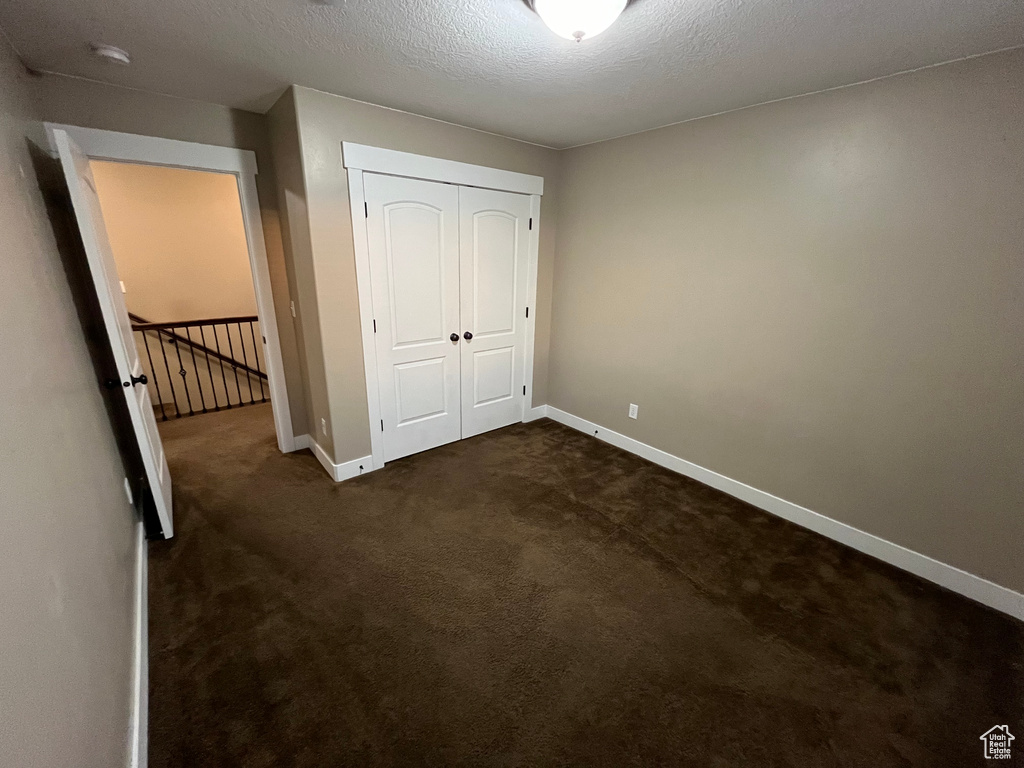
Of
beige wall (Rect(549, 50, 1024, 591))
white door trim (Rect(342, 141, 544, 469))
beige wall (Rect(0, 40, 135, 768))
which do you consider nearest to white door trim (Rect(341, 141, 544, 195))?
white door trim (Rect(342, 141, 544, 469))

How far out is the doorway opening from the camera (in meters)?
4.14

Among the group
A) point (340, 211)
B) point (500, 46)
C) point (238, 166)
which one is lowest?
point (340, 211)

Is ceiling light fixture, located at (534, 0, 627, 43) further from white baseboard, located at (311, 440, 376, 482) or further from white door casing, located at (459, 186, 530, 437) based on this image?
white baseboard, located at (311, 440, 376, 482)

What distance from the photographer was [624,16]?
1.43 metres

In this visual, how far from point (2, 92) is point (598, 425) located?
141 inches

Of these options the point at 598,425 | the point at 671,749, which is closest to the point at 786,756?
the point at 671,749

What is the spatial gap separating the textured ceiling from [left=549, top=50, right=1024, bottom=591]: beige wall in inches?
9.5

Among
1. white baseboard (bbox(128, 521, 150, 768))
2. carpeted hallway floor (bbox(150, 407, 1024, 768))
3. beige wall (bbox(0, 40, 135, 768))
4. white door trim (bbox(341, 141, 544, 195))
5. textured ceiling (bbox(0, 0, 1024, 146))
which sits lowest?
carpeted hallway floor (bbox(150, 407, 1024, 768))

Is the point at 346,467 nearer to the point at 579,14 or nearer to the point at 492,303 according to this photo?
the point at 492,303

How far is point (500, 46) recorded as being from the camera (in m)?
1.66

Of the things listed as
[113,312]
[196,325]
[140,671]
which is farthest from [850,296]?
[196,325]

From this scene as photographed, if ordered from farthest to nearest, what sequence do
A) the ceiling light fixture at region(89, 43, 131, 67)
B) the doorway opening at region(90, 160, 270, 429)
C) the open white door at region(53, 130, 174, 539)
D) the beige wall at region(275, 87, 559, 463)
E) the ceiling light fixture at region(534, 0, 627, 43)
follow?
the doorway opening at region(90, 160, 270, 429), the beige wall at region(275, 87, 559, 463), the open white door at region(53, 130, 174, 539), the ceiling light fixture at region(89, 43, 131, 67), the ceiling light fixture at region(534, 0, 627, 43)

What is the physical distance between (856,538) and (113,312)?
13.2 feet

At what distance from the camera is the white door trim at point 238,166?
217cm
